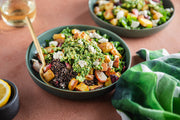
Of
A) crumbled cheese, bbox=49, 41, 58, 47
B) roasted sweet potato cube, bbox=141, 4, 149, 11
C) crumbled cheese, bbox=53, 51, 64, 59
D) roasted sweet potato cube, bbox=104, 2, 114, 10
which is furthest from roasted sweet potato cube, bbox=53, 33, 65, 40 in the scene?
roasted sweet potato cube, bbox=141, 4, 149, 11

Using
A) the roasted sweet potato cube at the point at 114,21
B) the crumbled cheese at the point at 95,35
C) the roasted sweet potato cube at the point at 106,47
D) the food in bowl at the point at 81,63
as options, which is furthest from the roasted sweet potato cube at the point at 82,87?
the roasted sweet potato cube at the point at 114,21

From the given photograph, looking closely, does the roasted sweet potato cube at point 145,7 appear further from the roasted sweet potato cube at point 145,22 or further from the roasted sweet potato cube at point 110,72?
the roasted sweet potato cube at point 110,72

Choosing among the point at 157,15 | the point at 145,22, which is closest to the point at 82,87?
the point at 145,22

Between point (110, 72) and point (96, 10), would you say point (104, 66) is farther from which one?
point (96, 10)

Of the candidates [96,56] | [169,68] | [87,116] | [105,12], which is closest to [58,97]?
[87,116]

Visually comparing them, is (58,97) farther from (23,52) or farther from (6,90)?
(23,52)
